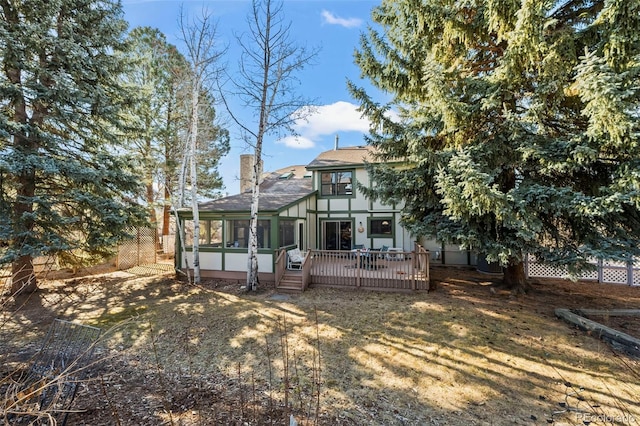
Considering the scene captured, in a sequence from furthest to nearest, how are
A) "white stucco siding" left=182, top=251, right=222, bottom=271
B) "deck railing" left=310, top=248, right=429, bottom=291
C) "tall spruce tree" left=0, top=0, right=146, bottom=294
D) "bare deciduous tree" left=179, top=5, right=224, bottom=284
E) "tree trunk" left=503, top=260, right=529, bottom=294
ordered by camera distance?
"white stucco siding" left=182, top=251, right=222, bottom=271, "bare deciduous tree" left=179, top=5, right=224, bottom=284, "deck railing" left=310, top=248, right=429, bottom=291, "tree trunk" left=503, top=260, right=529, bottom=294, "tall spruce tree" left=0, top=0, right=146, bottom=294

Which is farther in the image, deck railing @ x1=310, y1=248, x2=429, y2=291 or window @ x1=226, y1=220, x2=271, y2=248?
window @ x1=226, y1=220, x2=271, y2=248

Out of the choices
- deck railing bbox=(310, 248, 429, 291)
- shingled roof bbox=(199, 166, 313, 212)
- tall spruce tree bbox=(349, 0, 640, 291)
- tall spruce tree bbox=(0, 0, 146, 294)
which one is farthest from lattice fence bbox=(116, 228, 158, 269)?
tall spruce tree bbox=(349, 0, 640, 291)

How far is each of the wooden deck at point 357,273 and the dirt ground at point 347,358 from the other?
48 centimetres

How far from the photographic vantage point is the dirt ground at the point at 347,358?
3.62 m

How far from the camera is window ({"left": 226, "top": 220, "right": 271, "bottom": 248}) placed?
10.5 m

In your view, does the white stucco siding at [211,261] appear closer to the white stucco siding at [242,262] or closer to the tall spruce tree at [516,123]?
the white stucco siding at [242,262]

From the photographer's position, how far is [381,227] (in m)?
13.1

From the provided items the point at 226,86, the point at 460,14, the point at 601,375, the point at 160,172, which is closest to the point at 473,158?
the point at 460,14

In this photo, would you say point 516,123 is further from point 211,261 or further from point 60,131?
point 60,131

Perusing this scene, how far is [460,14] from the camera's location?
6.84 m

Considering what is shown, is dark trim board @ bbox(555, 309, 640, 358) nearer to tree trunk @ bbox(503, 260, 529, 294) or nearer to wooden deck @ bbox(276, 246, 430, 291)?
tree trunk @ bbox(503, 260, 529, 294)

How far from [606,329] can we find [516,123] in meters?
4.43

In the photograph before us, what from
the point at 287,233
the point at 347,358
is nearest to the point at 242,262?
the point at 287,233

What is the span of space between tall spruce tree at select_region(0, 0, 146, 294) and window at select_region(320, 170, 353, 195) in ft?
25.5
